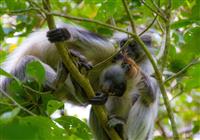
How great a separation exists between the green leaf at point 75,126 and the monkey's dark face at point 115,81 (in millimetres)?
1071

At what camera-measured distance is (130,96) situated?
397 centimetres

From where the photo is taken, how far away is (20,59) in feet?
12.9

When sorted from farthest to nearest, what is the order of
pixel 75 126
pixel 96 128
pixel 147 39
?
pixel 147 39, pixel 96 128, pixel 75 126

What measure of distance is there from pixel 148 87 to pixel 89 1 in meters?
1.08

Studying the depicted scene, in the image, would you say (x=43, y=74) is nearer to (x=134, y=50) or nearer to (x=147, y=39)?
(x=134, y=50)

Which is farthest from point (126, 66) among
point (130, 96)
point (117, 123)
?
point (130, 96)

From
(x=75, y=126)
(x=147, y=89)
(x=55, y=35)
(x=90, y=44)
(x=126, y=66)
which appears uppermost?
(x=90, y=44)

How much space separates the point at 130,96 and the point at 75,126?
1.68 meters

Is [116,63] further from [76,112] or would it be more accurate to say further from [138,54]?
[76,112]

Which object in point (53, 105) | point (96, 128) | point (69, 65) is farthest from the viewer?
point (96, 128)

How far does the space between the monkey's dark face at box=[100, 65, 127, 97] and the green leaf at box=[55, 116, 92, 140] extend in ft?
3.51

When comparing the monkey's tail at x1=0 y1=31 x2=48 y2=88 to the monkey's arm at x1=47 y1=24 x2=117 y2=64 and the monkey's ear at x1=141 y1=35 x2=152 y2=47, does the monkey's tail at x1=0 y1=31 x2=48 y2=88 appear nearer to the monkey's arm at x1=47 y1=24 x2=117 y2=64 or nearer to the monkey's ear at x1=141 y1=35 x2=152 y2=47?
the monkey's arm at x1=47 y1=24 x2=117 y2=64

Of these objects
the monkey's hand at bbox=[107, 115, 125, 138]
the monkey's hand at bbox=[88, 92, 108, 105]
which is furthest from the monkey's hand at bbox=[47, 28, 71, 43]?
the monkey's hand at bbox=[107, 115, 125, 138]

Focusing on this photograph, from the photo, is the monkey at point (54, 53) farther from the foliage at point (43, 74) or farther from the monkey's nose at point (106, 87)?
the monkey's nose at point (106, 87)
